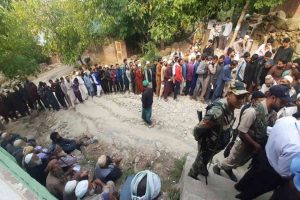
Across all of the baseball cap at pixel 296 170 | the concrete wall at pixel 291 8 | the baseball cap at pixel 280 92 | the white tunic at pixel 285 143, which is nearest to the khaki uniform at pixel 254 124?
the baseball cap at pixel 280 92

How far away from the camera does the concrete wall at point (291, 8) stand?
39.9 feet

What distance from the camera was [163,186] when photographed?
17.6 feet

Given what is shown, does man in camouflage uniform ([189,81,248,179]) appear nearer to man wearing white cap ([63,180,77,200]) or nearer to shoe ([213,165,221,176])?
shoe ([213,165,221,176])

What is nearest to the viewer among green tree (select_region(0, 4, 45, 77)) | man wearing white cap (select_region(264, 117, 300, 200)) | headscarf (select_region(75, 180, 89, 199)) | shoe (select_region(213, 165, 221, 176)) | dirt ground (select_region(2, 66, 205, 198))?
man wearing white cap (select_region(264, 117, 300, 200))

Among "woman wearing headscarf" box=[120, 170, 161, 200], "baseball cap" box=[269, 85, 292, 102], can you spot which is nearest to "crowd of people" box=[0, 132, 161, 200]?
"woman wearing headscarf" box=[120, 170, 161, 200]

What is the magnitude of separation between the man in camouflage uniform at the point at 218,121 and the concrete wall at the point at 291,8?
10.9 m

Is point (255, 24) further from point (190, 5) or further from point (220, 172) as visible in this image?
point (220, 172)

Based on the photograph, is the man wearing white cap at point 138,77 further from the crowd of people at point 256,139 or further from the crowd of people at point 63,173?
the crowd of people at point 256,139

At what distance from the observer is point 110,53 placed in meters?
15.1

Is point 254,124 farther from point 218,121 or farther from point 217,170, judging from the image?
point 217,170

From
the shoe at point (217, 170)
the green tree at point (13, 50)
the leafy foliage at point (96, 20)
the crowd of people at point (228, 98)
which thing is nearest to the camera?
the crowd of people at point (228, 98)

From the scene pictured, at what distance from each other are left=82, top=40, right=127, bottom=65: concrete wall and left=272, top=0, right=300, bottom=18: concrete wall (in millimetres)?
8172

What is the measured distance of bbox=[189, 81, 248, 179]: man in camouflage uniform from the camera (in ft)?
11.3

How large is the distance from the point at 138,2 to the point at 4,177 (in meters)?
11.4
